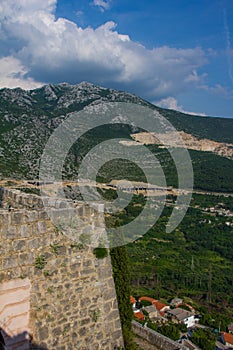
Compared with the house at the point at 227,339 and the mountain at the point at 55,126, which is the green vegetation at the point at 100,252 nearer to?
the house at the point at 227,339

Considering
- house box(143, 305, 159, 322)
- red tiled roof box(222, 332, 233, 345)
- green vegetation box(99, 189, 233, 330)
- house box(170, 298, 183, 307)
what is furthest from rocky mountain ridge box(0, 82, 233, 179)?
red tiled roof box(222, 332, 233, 345)

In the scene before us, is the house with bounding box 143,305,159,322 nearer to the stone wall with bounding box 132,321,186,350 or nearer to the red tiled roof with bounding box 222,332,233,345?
the red tiled roof with bounding box 222,332,233,345

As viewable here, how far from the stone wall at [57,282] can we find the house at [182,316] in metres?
30.0

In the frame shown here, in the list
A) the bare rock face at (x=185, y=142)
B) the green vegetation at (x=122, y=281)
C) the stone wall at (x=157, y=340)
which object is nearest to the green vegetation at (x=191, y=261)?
the bare rock face at (x=185, y=142)

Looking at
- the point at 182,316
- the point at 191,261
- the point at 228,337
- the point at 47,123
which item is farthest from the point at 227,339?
the point at 47,123

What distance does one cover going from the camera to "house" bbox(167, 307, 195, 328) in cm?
3250

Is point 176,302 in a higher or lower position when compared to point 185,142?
lower

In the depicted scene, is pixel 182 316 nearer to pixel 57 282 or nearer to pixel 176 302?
pixel 176 302

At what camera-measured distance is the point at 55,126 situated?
213 ft

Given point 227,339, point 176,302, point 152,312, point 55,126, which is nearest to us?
point 227,339

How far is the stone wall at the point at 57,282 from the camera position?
406cm

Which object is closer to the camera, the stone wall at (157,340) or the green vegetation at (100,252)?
the green vegetation at (100,252)

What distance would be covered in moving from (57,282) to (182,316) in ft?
106

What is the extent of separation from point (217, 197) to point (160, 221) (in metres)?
20.4
